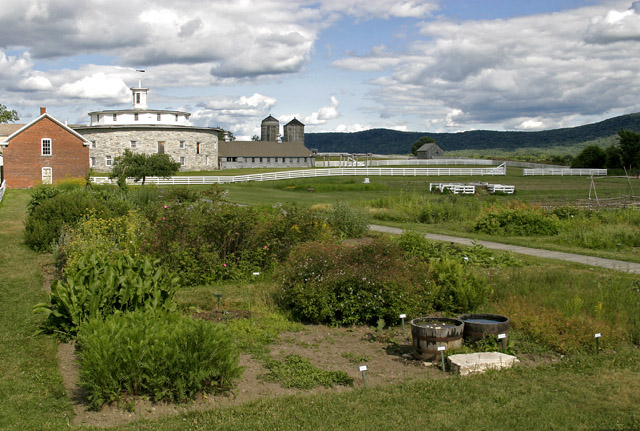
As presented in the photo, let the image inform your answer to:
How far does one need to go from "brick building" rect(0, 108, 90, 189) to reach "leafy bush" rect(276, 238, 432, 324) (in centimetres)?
4775

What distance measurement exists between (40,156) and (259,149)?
46.0 metres

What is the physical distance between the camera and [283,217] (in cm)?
1370

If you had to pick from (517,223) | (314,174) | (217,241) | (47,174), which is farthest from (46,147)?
(217,241)

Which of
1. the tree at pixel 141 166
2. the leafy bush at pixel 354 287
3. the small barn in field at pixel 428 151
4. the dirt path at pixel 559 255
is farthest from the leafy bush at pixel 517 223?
the small barn in field at pixel 428 151

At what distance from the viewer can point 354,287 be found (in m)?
9.09

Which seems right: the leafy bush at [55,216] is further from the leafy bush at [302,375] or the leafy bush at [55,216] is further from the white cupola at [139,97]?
the white cupola at [139,97]

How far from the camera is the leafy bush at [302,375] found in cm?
647

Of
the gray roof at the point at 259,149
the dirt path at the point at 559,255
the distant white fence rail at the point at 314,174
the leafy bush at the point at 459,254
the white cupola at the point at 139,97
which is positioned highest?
the white cupola at the point at 139,97

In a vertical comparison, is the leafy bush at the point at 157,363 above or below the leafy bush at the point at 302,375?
above

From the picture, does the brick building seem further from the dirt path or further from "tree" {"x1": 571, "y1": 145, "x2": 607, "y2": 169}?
"tree" {"x1": 571, "y1": 145, "x2": 607, "y2": 169}

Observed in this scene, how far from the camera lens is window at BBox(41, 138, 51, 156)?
53562 millimetres

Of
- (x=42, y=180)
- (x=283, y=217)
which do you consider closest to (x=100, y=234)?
(x=283, y=217)

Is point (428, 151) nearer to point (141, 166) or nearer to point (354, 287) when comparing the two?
point (141, 166)

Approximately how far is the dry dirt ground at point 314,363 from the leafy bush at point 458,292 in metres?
1.23
